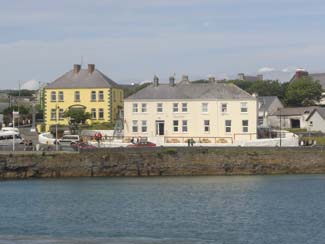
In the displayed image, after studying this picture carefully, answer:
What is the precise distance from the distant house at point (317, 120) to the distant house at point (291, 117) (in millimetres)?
4463

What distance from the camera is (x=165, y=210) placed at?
49.1 meters

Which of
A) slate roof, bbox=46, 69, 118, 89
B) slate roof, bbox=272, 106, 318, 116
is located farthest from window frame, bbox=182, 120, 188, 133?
slate roof, bbox=272, 106, 318, 116

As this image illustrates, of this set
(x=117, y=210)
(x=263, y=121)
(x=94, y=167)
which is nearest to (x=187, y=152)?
(x=94, y=167)

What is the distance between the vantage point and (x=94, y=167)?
227 feet

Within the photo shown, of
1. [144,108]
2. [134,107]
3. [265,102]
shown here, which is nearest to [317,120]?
[265,102]

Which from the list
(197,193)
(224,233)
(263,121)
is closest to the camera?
(224,233)

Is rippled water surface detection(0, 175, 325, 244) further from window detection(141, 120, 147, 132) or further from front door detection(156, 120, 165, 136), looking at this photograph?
window detection(141, 120, 147, 132)

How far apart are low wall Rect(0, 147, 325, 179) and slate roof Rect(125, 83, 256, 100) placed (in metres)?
13.4

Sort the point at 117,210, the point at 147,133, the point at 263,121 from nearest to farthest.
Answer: the point at 117,210 < the point at 147,133 < the point at 263,121

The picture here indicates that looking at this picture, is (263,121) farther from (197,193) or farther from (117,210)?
(117,210)

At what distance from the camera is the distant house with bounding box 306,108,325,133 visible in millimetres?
100562

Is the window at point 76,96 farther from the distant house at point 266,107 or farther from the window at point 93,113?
the distant house at point 266,107

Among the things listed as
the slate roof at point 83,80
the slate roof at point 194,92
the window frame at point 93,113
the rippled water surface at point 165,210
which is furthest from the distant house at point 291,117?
the rippled water surface at point 165,210

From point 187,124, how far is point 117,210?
1337 inches
